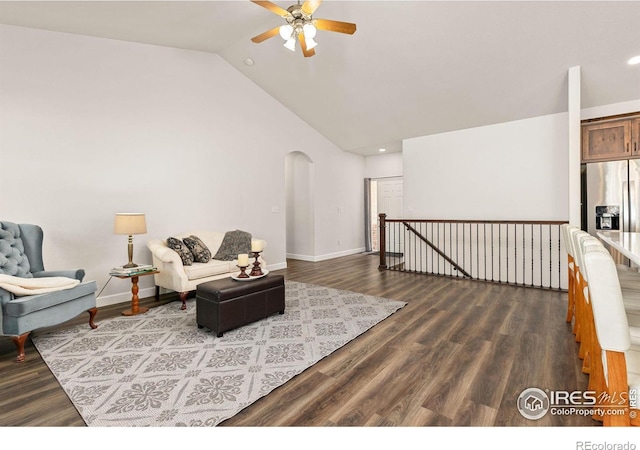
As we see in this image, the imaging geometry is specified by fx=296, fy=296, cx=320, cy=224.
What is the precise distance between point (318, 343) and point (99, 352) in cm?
190

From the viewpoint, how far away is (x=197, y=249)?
4.27 m

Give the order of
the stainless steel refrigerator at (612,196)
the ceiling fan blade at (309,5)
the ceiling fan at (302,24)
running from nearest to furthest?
the ceiling fan blade at (309,5) < the ceiling fan at (302,24) < the stainless steel refrigerator at (612,196)

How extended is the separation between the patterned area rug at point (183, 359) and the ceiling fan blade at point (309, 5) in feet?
9.84

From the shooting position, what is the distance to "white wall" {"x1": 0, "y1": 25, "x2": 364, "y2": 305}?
345cm

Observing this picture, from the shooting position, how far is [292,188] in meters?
7.50

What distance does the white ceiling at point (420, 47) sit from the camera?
10.8ft

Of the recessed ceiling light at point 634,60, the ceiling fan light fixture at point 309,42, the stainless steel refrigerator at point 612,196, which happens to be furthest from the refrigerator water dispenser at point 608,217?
the ceiling fan light fixture at point 309,42

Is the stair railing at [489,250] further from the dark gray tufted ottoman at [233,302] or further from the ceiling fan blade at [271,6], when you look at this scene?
the ceiling fan blade at [271,6]

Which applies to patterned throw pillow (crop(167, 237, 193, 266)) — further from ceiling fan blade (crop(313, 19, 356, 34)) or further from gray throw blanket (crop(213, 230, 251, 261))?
ceiling fan blade (crop(313, 19, 356, 34))

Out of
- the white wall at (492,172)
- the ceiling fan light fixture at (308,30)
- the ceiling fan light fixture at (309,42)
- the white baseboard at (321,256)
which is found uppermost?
the ceiling fan light fixture at (308,30)

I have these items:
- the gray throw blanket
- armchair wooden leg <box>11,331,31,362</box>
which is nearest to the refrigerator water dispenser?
the gray throw blanket

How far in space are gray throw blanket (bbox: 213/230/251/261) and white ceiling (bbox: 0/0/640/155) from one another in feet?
9.59

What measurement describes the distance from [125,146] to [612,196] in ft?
22.4
